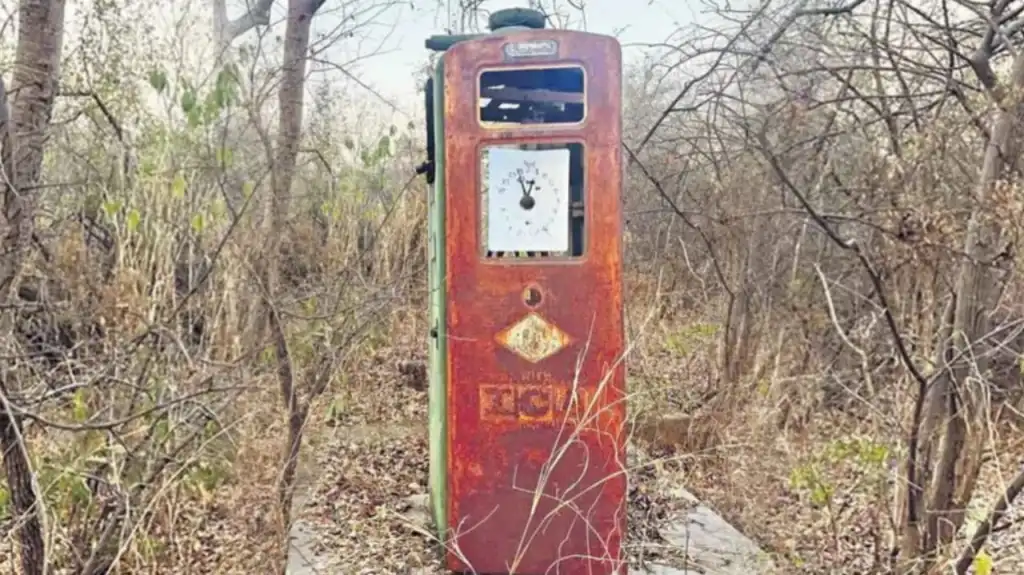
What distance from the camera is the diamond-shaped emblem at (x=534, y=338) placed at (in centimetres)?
270

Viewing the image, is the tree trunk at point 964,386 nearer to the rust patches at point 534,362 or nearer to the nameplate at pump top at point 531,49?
the rust patches at point 534,362

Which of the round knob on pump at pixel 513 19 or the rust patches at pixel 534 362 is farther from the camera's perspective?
the round knob on pump at pixel 513 19

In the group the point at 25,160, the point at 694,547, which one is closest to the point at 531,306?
the point at 694,547

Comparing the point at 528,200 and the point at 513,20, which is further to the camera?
the point at 513,20

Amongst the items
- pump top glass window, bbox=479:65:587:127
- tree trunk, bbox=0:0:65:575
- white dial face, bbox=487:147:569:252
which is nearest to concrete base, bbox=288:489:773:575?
tree trunk, bbox=0:0:65:575

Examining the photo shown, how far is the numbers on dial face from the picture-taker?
2.66 metres

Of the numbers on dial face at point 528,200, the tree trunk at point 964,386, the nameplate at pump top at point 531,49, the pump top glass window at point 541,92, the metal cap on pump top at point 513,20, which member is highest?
the metal cap on pump top at point 513,20

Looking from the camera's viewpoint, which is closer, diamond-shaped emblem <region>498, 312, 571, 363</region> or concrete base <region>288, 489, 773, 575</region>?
diamond-shaped emblem <region>498, 312, 571, 363</region>

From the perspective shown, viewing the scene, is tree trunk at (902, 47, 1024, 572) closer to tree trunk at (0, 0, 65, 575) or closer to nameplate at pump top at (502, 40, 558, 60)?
nameplate at pump top at (502, 40, 558, 60)

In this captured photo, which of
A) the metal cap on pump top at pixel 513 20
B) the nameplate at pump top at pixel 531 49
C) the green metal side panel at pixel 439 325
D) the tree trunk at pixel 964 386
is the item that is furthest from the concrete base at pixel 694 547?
the metal cap on pump top at pixel 513 20

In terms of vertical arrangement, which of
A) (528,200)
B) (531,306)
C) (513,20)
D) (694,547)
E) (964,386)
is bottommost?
(694,547)

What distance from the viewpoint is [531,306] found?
2695mm

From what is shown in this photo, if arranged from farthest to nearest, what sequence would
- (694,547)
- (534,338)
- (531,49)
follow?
(694,547) < (534,338) < (531,49)

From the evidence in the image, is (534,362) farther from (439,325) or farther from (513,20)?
(513,20)
